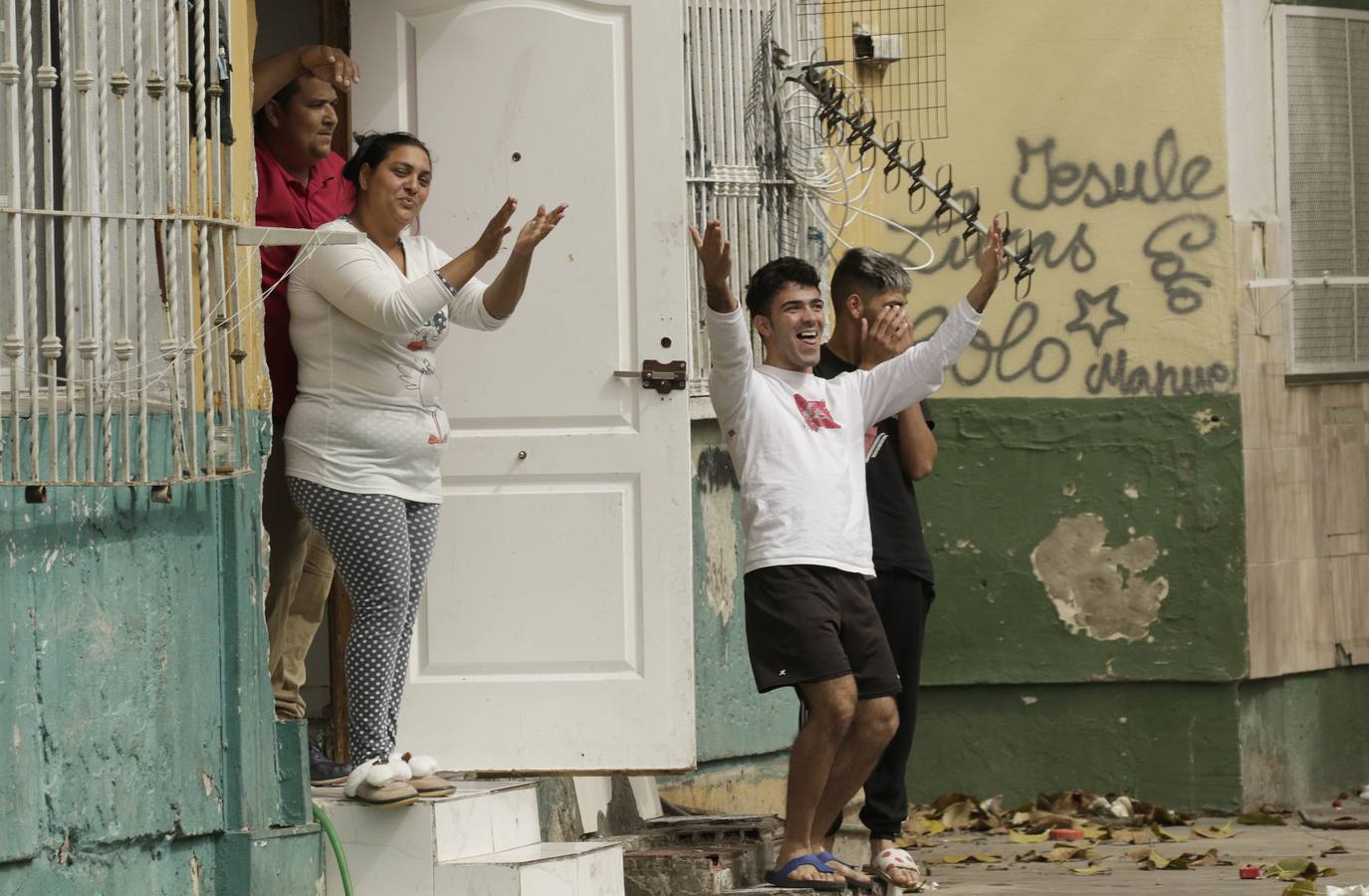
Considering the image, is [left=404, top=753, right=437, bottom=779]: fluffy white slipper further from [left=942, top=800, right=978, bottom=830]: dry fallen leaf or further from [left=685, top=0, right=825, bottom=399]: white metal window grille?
[left=942, top=800, right=978, bottom=830]: dry fallen leaf

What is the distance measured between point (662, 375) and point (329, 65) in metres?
1.31

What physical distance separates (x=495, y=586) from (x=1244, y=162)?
13.4 feet

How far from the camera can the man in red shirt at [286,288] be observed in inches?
228

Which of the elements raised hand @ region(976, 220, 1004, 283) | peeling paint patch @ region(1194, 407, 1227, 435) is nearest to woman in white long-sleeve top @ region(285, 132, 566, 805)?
raised hand @ region(976, 220, 1004, 283)

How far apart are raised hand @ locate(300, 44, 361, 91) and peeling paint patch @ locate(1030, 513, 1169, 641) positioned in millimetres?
3958

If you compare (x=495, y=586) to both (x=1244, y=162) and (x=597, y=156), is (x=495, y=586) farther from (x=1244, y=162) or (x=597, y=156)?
(x=1244, y=162)

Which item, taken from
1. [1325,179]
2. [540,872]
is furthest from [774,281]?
[1325,179]

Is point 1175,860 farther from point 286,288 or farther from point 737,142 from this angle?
point 286,288

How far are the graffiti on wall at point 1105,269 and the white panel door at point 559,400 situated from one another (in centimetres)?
269

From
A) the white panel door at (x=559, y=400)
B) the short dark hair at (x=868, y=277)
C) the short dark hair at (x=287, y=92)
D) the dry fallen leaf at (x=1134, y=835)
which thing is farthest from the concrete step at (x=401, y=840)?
the dry fallen leaf at (x=1134, y=835)

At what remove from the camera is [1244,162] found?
8.66 meters

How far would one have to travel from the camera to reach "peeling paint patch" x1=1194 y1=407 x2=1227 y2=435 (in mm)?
8586

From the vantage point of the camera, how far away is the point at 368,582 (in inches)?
215

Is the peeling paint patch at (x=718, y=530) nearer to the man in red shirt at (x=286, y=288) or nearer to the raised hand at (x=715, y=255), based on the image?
the man in red shirt at (x=286, y=288)
